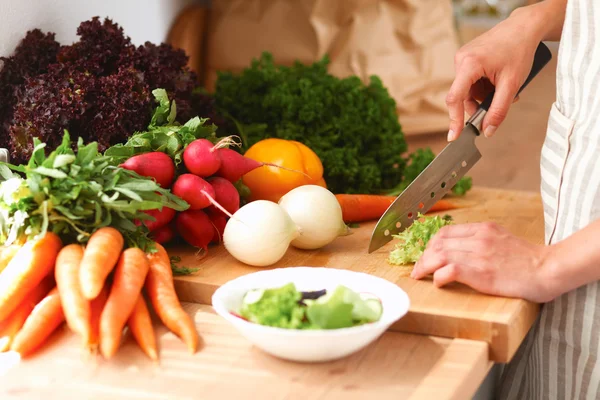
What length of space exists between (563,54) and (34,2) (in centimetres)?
105

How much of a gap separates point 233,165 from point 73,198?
1.23 feet

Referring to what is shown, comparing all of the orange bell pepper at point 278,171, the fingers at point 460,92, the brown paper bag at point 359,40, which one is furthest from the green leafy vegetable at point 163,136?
the brown paper bag at point 359,40

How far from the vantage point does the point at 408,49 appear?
2.15 metres

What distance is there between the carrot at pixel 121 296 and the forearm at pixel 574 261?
2.00 ft

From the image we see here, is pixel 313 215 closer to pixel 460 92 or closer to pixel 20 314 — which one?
pixel 460 92

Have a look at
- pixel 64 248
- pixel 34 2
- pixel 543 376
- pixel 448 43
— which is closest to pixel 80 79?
pixel 34 2

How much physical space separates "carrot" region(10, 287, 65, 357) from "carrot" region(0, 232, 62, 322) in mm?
30

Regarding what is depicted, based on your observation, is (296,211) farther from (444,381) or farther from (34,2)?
(34,2)

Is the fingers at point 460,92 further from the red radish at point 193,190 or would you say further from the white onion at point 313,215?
the red radish at point 193,190

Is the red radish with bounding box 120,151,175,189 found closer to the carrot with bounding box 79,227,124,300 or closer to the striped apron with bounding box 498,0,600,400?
the carrot with bounding box 79,227,124,300

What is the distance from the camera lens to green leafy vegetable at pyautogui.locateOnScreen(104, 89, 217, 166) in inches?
52.2

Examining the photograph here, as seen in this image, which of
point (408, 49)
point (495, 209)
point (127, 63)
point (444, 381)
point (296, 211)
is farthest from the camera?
point (408, 49)

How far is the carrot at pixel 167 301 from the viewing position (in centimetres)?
107

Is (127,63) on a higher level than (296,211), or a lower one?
higher
